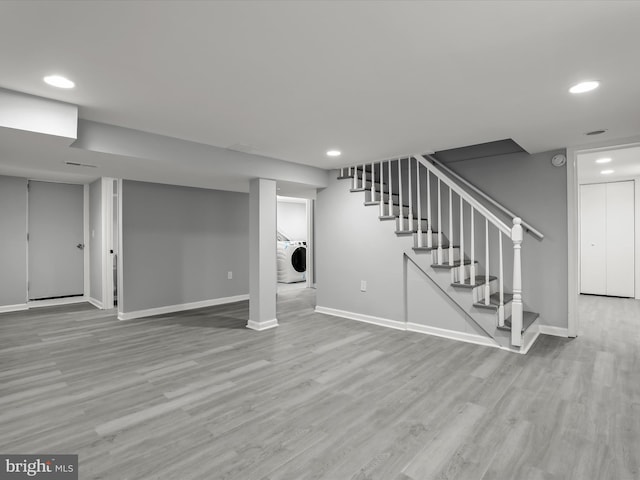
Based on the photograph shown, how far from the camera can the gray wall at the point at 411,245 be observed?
3.73 m

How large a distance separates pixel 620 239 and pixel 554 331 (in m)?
3.48

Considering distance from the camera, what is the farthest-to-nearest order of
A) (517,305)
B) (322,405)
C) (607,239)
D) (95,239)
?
(607,239)
(95,239)
(517,305)
(322,405)

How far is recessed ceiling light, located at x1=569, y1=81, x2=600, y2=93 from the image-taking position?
2.17 m

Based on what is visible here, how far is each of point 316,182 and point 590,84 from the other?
3130 mm

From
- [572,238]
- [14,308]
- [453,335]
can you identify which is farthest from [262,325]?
[14,308]

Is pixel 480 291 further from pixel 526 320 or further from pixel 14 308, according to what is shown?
Answer: pixel 14 308

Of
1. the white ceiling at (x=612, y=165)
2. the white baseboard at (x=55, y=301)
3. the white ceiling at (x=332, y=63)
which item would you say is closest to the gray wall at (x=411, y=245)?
the white ceiling at (x=612, y=165)

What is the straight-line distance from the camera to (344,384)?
101 inches

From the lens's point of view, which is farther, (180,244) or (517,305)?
(180,244)

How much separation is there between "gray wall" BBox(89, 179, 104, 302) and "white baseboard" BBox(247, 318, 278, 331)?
109 inches

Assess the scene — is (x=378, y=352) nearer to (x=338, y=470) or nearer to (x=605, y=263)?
(x=338, y=470)

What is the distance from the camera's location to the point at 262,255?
4.14m

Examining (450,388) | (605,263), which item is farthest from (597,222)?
(450,388)

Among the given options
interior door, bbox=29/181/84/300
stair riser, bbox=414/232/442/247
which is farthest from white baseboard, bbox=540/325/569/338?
interior door, bbox=29/181/84/300
